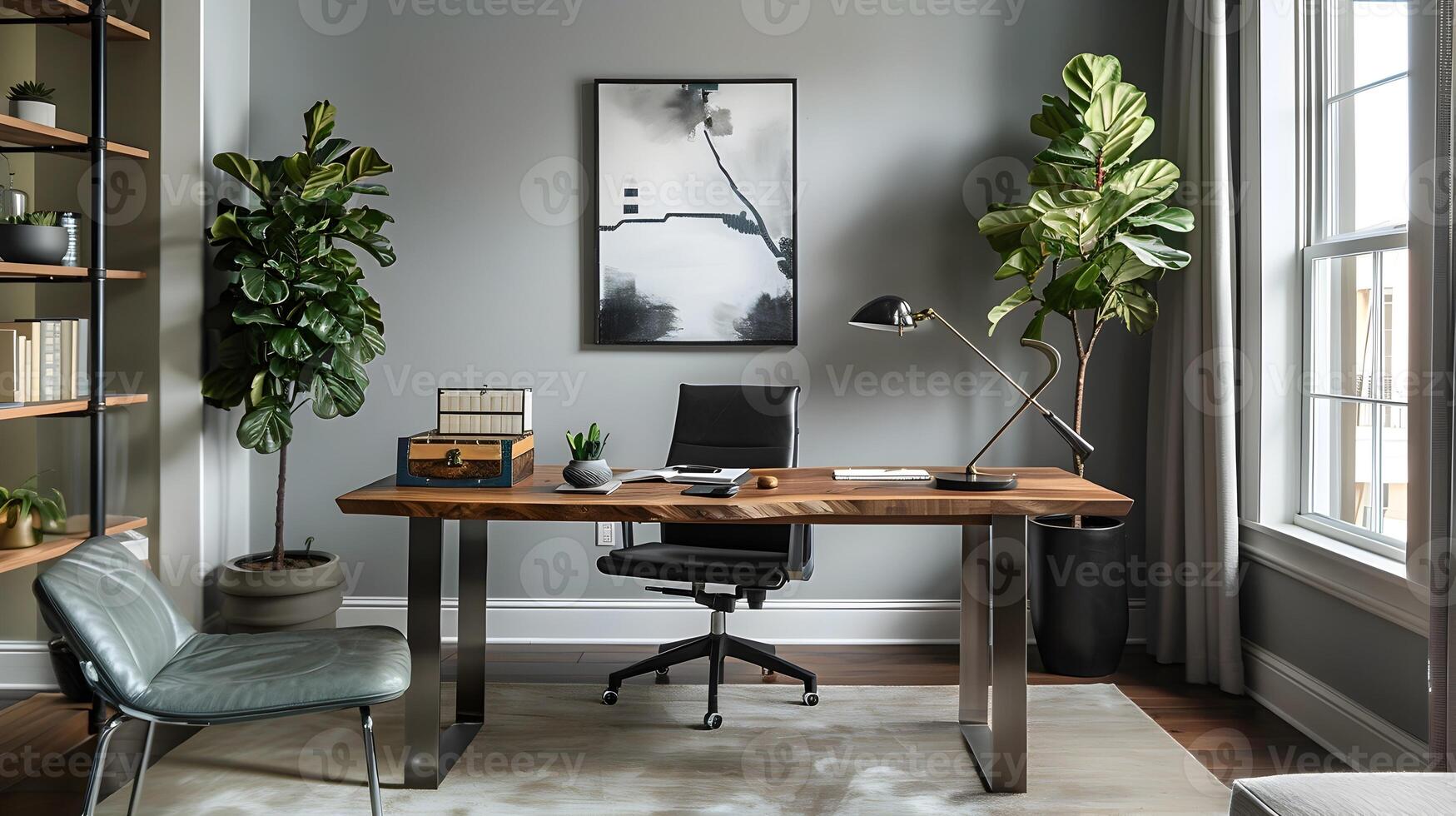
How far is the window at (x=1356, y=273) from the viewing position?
2.68 meters

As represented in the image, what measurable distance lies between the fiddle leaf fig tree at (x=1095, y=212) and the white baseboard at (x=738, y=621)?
92 centimetres

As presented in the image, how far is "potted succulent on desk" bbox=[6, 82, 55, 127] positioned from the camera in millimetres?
2779

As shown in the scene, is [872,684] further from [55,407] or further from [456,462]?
[55,407]

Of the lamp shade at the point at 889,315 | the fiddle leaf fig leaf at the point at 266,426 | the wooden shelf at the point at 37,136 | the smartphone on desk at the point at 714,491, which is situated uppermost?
the wooden shelf at the point at 37,136

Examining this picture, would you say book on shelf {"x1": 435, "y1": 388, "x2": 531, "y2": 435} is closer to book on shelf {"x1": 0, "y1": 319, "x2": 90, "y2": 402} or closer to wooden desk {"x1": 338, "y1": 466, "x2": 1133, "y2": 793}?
wooden desk {"x1": 338, "y1": 466, "x2": 1133, "y2": 793}

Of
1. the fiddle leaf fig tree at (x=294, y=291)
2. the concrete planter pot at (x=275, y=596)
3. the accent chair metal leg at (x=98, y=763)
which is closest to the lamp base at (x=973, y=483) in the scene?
the accent chair metal leg at (x=98, y=763)

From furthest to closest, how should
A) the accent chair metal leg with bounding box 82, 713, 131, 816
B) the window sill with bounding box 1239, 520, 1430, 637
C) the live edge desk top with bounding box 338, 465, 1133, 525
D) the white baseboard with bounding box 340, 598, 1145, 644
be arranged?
the white baseboard with bounding box 340, 598, 1145, 644 → the window sill with bounding box 1239, 520, 1430, 637 → the live edge desk top with bounding box 338, 465, 1133, 525 → the accent chair metal leg with bounding box 82, 713, 131, 816

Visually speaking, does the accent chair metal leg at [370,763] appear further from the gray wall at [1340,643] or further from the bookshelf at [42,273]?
the gray wall at [1340,643]

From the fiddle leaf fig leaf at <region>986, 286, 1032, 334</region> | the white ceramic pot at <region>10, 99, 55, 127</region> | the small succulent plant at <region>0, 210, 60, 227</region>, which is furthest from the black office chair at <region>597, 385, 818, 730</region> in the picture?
the white ceramic pot at <region>10, 99, 55, 127</region>

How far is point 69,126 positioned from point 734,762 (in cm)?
311

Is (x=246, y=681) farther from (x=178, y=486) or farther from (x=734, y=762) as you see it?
(x=178, y=486)

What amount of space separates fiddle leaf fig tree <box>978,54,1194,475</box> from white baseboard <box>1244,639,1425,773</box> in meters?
0.87

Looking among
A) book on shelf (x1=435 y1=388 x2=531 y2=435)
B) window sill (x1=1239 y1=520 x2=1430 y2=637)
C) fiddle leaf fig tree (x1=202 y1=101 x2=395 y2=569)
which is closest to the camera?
window sill (x1=1239 y1=520 x2=1430 y2=637)

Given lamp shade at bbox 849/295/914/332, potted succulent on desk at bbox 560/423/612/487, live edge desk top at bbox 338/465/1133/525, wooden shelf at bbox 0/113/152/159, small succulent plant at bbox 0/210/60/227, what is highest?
wooden shelf at bbox 0/113/152/159
